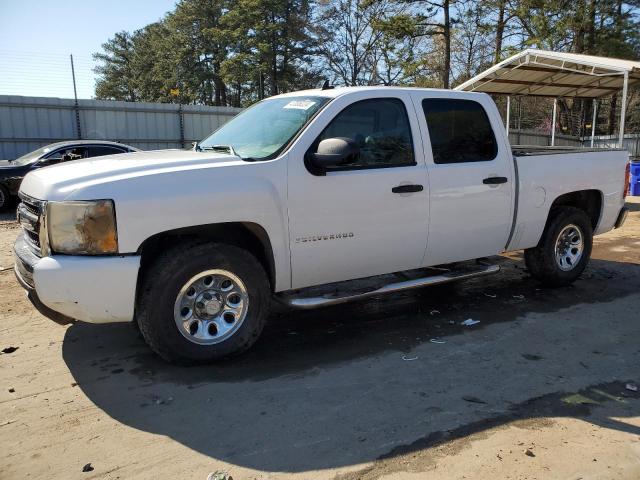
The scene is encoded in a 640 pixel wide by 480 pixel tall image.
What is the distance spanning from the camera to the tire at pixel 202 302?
3.65m

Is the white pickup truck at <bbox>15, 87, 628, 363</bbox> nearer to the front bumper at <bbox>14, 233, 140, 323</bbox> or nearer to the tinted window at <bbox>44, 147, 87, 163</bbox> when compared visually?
the front bumper at <bbox>14, 233, 140, 323</bbox>

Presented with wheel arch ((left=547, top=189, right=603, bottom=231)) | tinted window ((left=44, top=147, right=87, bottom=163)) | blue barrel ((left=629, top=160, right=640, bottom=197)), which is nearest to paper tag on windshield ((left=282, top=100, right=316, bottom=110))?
wheel arch ((left=547, top=189, right=603, bottom=231))

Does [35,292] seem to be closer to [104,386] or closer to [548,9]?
[104,386]

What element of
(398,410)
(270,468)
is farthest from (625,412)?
(270,468)

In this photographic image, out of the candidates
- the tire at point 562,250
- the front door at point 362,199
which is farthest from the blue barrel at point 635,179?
the front door at point 362,199

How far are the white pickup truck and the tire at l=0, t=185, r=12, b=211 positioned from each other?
347 inches

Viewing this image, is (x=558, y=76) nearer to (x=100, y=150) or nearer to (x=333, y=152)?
(x=100, y=150)

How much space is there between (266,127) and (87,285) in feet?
6.40

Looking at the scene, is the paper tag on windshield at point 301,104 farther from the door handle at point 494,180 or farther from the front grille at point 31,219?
the front grille at point 31,219

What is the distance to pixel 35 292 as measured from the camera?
3568 mm

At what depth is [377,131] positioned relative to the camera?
4.47 meters

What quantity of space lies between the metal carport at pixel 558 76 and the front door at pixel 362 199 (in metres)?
9.63

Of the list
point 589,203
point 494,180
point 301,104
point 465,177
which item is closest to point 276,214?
point 301,104

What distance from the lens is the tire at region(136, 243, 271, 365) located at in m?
3.65
